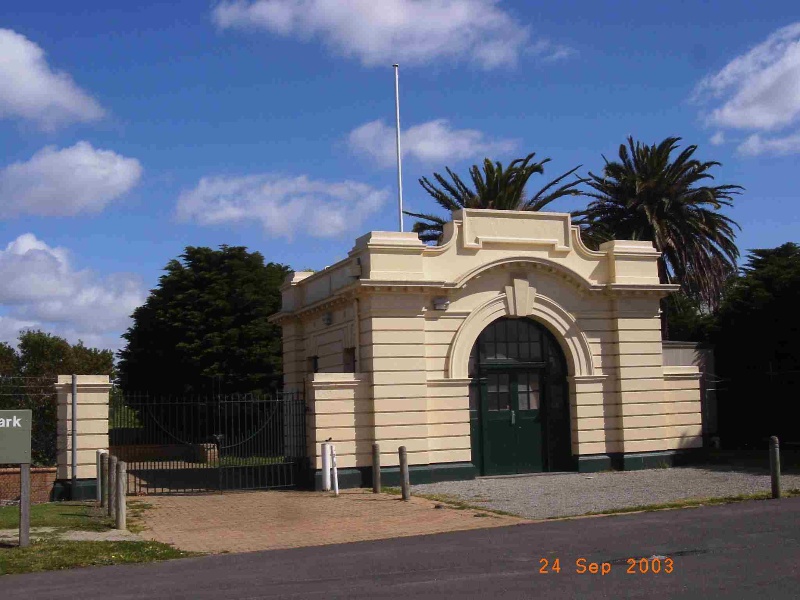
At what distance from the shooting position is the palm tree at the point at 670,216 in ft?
116

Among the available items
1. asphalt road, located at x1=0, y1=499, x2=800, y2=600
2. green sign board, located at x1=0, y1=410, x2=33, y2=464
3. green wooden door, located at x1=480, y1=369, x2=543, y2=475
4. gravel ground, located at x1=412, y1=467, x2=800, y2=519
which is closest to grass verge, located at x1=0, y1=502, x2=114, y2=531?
green sign board, located at x1=0, y1=410, x2=33, y2=464

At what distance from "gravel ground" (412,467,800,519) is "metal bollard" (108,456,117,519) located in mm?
5748

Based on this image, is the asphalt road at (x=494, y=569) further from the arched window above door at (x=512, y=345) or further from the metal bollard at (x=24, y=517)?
the arched window above door at (x=512, y=345)

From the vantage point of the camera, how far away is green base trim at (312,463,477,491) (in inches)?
768

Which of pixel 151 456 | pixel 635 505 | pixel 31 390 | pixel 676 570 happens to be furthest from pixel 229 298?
pixel 676 570

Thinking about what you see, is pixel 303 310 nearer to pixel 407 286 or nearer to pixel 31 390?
pixel 407 286

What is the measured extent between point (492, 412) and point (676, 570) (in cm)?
1151

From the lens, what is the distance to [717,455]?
2548cm

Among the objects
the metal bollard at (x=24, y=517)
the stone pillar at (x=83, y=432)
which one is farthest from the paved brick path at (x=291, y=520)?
the metal bollard at (x=24, y=517)

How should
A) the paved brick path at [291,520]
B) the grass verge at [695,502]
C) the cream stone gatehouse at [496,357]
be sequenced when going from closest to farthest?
the paved brick path at [291,520], the grass verge at [695,502], the cream stone gatehouse at [496,357]

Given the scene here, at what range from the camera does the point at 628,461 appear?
70.6 ft

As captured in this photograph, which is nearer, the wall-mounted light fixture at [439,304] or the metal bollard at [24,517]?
the metal bollard at [24,517]
